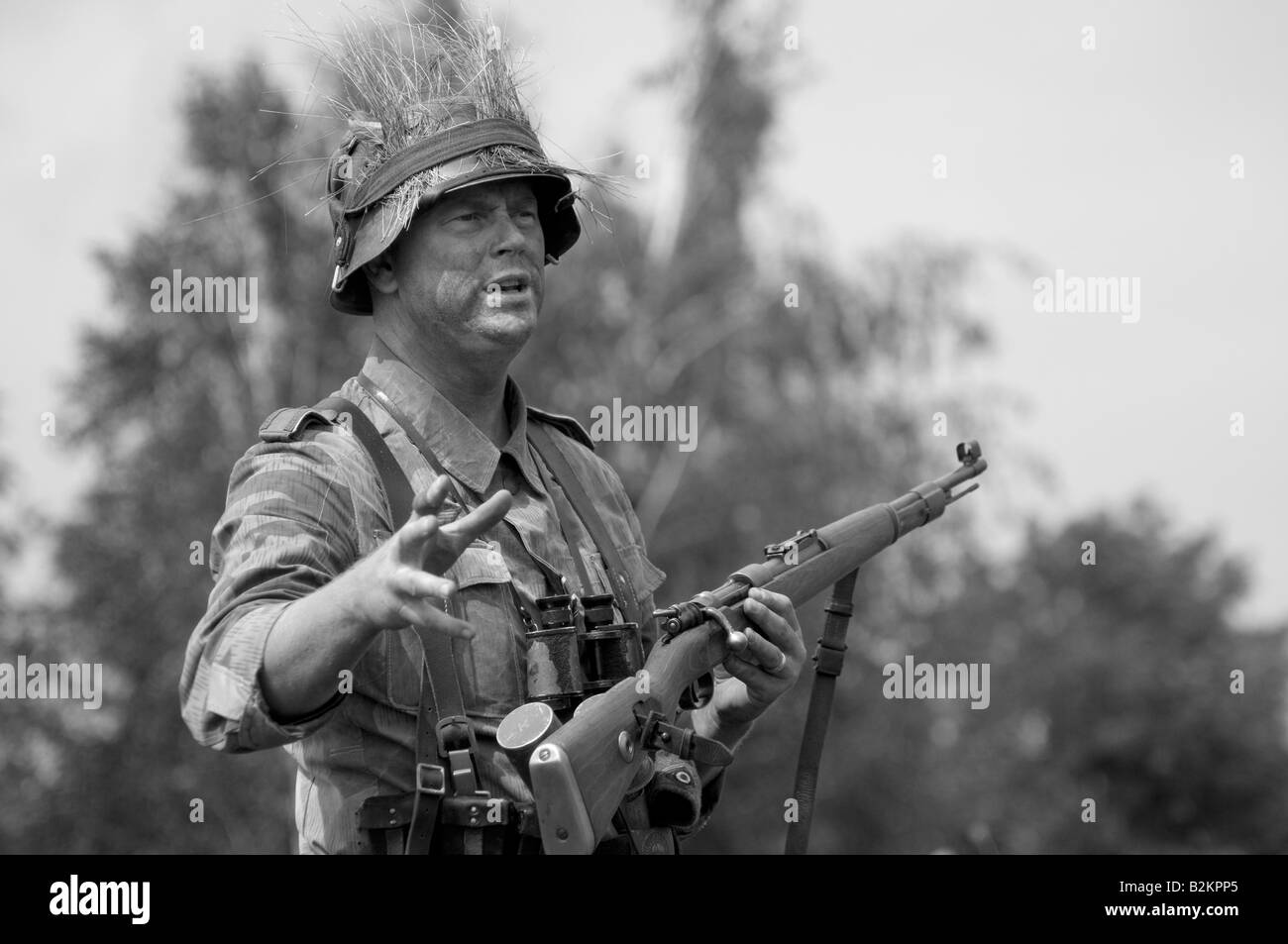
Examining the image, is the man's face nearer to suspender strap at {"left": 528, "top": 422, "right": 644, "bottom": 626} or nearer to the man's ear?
the man's ear

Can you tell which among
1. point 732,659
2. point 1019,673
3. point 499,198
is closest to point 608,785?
point 732,659

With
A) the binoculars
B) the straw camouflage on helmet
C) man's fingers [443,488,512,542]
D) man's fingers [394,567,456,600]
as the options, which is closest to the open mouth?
the straw camouflage on helmet

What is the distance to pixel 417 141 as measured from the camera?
4762 millimetres

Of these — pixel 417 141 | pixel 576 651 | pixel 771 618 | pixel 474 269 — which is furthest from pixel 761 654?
pixel 417 141

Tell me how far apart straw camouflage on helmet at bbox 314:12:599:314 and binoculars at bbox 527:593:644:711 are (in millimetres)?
1145

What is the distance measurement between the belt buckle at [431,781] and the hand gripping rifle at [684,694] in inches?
8.1

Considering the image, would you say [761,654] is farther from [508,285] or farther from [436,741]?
[508,285]

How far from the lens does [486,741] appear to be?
4.43 meters

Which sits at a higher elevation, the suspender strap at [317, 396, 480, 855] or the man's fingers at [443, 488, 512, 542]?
the man's fingers at [443, 488, 512, 542]

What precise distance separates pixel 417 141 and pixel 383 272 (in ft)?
1.32

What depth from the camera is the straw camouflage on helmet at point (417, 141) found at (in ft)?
15.4

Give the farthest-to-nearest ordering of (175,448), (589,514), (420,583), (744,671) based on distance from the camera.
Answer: (175,448) → (589,514) → (744,671) → (420,583)

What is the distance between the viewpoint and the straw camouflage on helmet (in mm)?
4703
